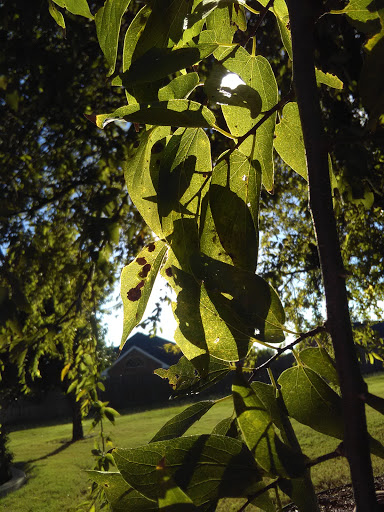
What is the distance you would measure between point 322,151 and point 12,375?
14.7 m

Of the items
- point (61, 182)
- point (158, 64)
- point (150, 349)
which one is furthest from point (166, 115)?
point (150, 349)

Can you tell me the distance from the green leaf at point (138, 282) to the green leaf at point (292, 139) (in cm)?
13

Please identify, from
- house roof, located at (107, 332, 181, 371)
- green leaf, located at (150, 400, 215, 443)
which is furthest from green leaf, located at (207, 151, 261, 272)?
house roof, located at (107, 332, 181, 371)

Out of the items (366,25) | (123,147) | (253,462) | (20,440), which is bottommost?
(20,440)

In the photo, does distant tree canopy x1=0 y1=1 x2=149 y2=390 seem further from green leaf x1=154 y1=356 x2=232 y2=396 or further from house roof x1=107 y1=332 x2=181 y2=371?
house roof x1=107 y1=332 x2=181 y2=371

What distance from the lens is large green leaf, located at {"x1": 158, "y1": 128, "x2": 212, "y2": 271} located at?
1.04 feet

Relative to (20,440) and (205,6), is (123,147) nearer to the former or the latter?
(205,6)

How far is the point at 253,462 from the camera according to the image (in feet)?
0.87

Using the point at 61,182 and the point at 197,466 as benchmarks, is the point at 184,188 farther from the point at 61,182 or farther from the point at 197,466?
the point at 61,182

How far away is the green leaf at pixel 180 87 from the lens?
328 millimetres

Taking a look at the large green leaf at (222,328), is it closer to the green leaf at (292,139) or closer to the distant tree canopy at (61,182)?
the green leaf at (292,139)

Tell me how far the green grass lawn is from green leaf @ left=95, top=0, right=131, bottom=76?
411cm

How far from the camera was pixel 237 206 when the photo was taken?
12.6 inches

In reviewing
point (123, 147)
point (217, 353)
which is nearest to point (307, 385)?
point (217, 353)
